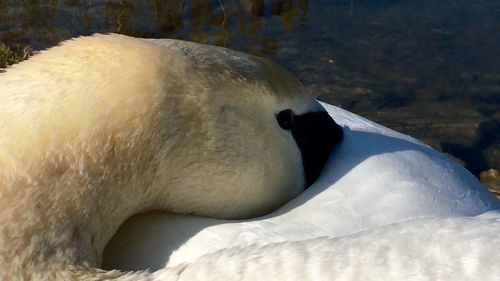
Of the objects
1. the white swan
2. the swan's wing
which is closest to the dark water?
the white swan

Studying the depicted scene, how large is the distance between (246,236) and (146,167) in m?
0.38

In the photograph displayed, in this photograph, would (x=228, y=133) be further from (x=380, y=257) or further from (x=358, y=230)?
(x=380, y=257)

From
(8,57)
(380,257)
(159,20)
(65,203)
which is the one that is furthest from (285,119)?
(159,20)

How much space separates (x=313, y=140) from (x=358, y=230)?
1.85 ft

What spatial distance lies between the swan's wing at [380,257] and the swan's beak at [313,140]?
3.39 ft

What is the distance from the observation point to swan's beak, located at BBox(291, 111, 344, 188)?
342cm

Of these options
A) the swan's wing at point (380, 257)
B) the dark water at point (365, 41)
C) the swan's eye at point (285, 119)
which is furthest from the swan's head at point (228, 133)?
the dark water at point (365, 41)

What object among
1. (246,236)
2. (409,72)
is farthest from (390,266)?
(409,72)

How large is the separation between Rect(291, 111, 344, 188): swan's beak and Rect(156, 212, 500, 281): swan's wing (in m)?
1.03

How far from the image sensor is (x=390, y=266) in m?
2.26

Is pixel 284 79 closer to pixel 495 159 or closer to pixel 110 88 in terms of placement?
pixel 110 88

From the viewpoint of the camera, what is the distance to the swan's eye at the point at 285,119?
130 inches

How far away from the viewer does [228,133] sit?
3111mm

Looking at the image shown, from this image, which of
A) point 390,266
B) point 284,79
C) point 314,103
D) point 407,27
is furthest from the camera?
point 407,27
